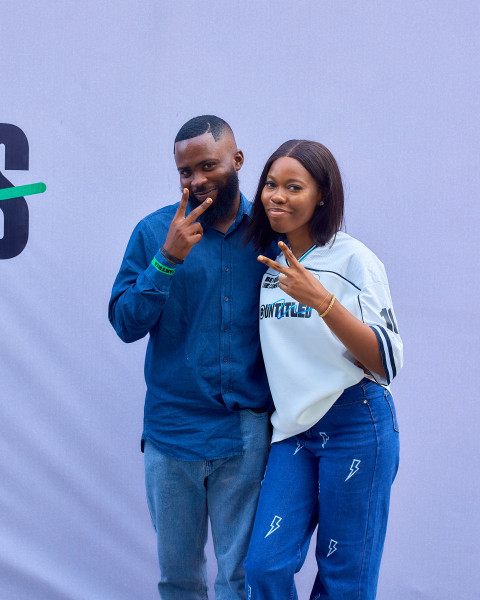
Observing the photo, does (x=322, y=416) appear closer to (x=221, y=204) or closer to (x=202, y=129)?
(x=221, y=204)

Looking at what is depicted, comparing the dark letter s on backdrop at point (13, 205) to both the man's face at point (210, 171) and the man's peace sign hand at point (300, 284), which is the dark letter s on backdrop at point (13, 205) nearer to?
the man's face at point (210, 171)

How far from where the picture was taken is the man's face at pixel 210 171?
180cm

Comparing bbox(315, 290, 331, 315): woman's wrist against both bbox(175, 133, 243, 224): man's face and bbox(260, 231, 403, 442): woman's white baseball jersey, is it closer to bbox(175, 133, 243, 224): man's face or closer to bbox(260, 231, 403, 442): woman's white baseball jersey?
bbox(260, 231, 403, 442): woman's white baseball jersey

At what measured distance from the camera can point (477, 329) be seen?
239 cm

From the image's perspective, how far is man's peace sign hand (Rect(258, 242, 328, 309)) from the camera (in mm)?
1538

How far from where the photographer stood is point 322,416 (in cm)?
169

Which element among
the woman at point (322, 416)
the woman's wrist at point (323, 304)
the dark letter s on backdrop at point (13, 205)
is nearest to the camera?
the woman's wrist at point (323, 304)

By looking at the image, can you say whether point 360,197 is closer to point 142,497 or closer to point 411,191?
point 411,191

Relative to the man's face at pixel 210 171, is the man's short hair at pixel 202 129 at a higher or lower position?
higher

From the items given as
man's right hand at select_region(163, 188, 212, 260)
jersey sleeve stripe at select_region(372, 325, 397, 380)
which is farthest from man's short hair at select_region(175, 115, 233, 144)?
jersey sleeve stripe at select_region(372, 325, 397, 380)

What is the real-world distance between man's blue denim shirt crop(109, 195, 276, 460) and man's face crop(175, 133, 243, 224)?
0.10 meters

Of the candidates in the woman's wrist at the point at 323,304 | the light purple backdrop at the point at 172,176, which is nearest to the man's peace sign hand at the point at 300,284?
the woman's wrist at the point at 323,304

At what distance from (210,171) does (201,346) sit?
457mm

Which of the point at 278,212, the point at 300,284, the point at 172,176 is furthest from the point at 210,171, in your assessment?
the point at 172,176
